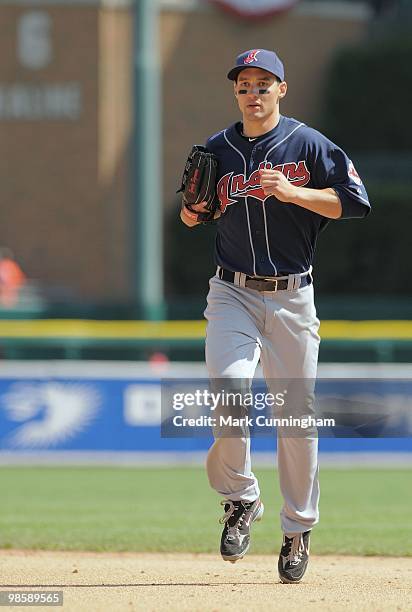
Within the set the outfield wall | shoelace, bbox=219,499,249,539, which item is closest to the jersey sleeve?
shoelace, bbox=219,499,249,539

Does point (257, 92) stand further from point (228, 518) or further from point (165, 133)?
point (165, 133)

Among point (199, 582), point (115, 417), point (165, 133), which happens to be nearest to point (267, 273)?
point (199, 582)

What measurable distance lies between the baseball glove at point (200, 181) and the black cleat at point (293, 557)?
1.40 metres

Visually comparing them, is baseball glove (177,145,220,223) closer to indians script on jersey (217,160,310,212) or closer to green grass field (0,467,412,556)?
indians script on jersey (217,160,310,212)

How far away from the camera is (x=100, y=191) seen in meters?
24.4

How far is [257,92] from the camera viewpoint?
5.28 metres

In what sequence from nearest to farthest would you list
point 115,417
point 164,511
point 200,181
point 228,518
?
1. point 200,181
2. point 228,518
3. point 164,511
4. point 115,417

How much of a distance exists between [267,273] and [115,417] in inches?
241

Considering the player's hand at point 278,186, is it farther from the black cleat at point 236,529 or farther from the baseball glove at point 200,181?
the black cleat at point 236,529

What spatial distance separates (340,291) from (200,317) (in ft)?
23.9

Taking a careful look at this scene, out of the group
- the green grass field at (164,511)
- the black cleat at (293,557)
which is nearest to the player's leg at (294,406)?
the black cleat at (293,557)

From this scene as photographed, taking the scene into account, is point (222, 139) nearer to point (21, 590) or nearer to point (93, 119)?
point (21, 590)

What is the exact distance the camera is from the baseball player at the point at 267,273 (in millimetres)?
5312

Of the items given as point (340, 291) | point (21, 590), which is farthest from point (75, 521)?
point (340, 291)
